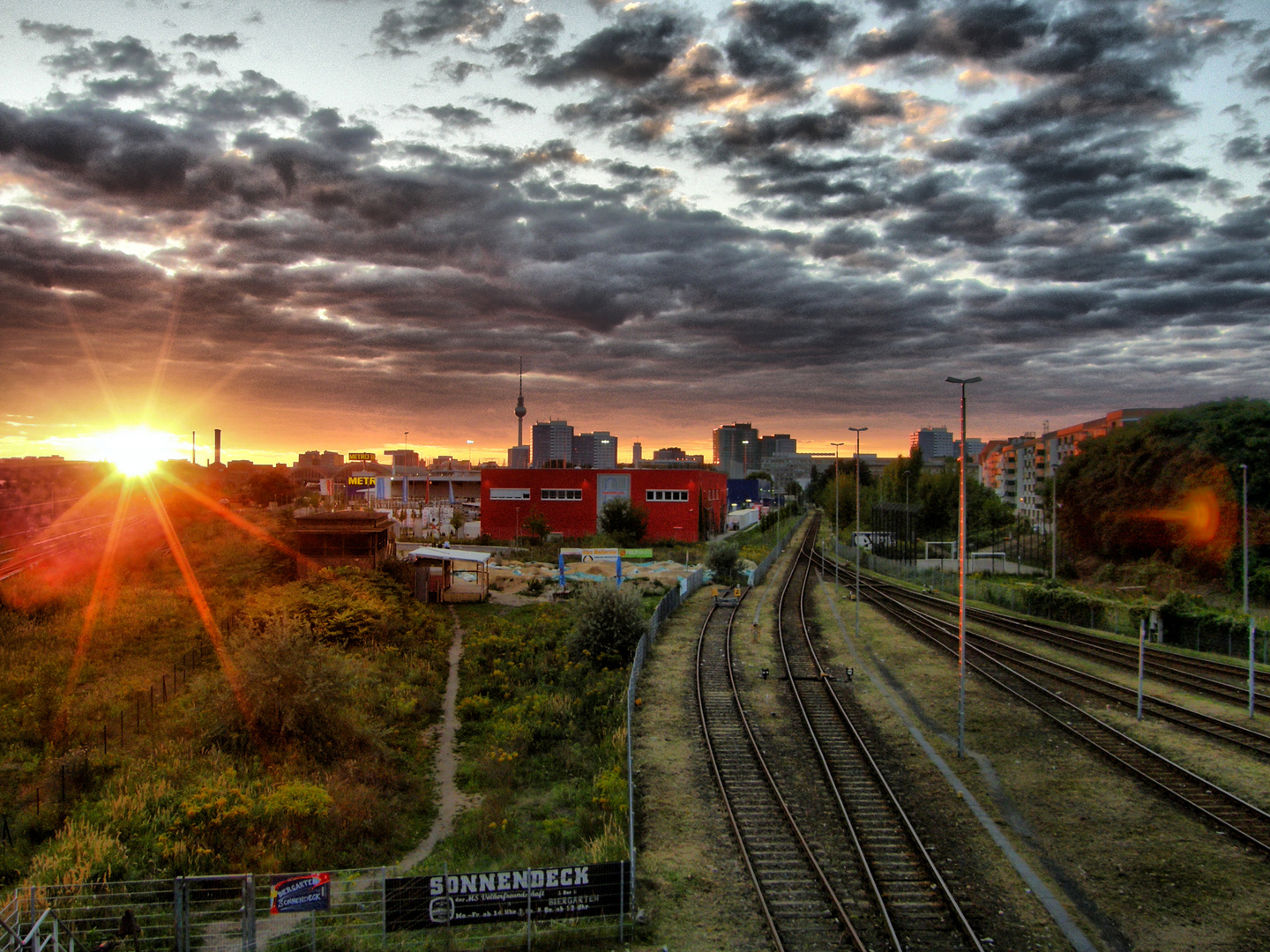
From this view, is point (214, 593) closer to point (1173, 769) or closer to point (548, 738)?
point (548, 738)

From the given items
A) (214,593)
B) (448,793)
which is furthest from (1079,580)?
(214,593)

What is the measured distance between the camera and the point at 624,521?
72.5m

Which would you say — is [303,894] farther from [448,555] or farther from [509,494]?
[509,494]

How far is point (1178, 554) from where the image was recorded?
54.1 meters

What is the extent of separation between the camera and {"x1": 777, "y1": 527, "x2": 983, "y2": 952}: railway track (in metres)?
11.2

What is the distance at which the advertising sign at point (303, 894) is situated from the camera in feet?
33.4

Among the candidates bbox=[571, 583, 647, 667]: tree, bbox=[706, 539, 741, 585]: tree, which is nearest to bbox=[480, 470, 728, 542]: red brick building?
bbox=[706, 539, 741, 585]: tree

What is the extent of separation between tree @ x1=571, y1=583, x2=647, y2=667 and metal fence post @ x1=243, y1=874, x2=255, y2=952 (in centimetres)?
1929

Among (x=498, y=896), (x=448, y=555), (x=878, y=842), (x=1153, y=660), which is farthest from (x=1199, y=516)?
(x=498, y=896)

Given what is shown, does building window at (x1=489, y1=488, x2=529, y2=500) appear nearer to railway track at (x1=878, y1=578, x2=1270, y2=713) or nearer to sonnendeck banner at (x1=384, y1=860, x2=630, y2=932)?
railway track at (x1=878, y1=578, x2=1270, y2=713)

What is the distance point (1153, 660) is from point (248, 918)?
33141mm

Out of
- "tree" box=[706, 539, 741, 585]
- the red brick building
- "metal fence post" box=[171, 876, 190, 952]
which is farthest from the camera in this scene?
the red brick building

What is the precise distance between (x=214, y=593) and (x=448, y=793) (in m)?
25.2

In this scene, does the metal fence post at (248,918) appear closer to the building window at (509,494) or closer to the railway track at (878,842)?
the railway track at (878,842)
